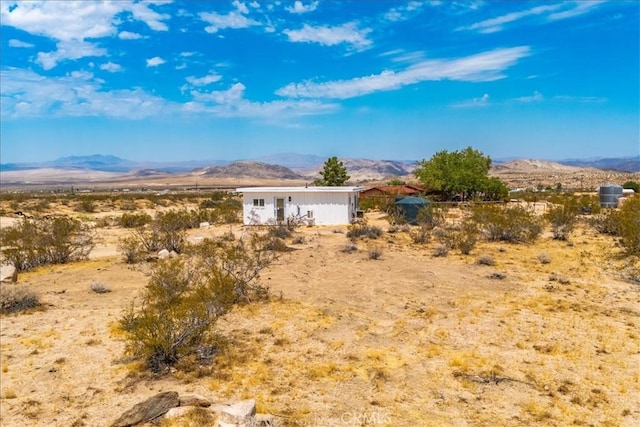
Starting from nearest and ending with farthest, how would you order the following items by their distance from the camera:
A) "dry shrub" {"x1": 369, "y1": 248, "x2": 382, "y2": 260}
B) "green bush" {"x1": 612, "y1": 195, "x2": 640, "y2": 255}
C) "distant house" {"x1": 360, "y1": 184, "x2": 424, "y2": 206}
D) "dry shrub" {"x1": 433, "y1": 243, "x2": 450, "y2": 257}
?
"green bush" {"x1": 612, "y1": 195, "x2": 640, "y2": 255} → "dry shrub" {"x1": 369, "y1": 248, "x2": 382, "y2": 260} → "dry shrub" {"x1": 433, "y1": 243, "x2": 450, "y2": 257} → "distant house" {"x1": 360, "y1": 184, "x2": 424, "y2": 206}

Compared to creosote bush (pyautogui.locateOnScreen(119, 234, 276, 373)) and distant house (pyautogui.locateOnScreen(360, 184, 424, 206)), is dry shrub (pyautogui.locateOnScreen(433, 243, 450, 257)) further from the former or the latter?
distant house (pyautogui.locateOnScreen(360, 184, 424, 206))

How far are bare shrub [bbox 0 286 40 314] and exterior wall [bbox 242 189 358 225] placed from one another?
58.9ft

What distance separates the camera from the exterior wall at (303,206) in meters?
31.5

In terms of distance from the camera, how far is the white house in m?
31.5

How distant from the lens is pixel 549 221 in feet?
86.1

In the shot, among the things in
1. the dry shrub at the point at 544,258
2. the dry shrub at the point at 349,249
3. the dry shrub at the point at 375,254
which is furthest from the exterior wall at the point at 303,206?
the dry shrub at the point at 544,258

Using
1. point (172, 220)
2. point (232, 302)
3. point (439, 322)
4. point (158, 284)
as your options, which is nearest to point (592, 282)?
point (439, 322)

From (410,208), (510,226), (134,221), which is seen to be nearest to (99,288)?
(510,226)

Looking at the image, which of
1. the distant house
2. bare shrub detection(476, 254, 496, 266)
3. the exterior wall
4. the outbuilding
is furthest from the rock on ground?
the distant house

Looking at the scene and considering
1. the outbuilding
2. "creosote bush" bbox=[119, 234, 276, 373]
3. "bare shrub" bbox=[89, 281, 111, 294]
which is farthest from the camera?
the outbuilding

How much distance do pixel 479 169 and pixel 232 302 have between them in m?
40.0

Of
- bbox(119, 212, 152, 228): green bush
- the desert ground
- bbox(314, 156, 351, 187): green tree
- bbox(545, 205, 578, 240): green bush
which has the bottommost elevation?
the desert ground

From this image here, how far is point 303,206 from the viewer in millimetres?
31656

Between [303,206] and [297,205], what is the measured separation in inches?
15.2
